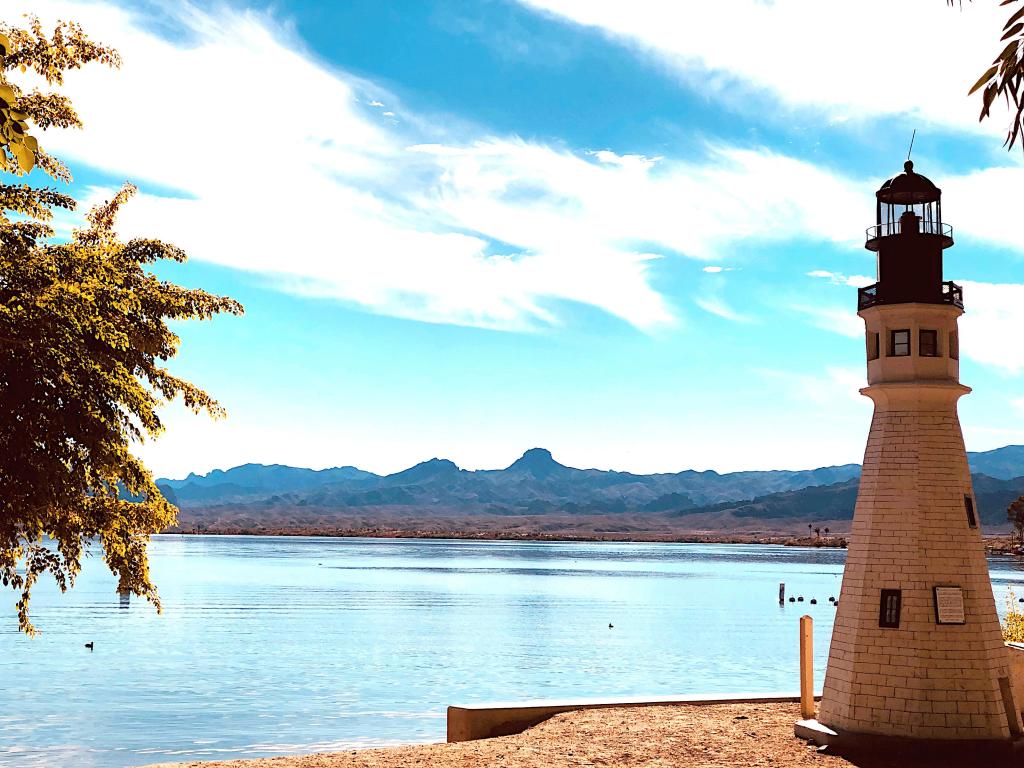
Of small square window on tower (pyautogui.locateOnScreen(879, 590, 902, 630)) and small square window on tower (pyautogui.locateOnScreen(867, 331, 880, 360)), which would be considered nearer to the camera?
small square window on tower (pyautogui.locateOnScreen(879, 590, 902, 630))

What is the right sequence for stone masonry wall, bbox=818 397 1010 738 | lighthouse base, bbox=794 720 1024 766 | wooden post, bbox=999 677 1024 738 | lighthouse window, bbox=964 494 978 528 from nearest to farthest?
lighthouse base, bbox=794 720 1024 766 < stone masonry wall, bbox=818 397 1010 738 < wooden post, bbox=999 677 1024 738 < lighthouse window, bbox=964 494 978 528

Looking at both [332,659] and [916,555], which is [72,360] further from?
[332,659]

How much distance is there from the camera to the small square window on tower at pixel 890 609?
1806 cm

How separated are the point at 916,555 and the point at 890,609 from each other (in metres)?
1.03

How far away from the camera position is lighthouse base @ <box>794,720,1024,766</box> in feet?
57.6

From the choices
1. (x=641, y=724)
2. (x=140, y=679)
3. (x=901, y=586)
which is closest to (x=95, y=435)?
(x=641, y=724)

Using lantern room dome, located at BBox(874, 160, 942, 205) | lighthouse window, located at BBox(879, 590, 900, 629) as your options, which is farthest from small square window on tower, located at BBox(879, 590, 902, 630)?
lantern room dome, located at BBox(874, 160, 942, 205)

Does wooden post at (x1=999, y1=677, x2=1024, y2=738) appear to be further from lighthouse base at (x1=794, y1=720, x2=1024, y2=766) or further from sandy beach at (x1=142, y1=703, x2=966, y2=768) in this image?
sandy beach at (x1=142, y1=703, x2=966, y2=768)

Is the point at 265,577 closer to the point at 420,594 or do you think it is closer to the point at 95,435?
the point at 420,594

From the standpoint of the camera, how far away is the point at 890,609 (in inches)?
714

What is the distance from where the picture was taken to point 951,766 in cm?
1739

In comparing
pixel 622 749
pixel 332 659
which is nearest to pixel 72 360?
pixel 622 749

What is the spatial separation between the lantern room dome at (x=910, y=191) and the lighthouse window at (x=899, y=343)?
2659mm

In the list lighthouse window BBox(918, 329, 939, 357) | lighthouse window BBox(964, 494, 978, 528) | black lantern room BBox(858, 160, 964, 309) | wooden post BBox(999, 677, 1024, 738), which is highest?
black lantern room BBox(858, 160, 964, 309)
